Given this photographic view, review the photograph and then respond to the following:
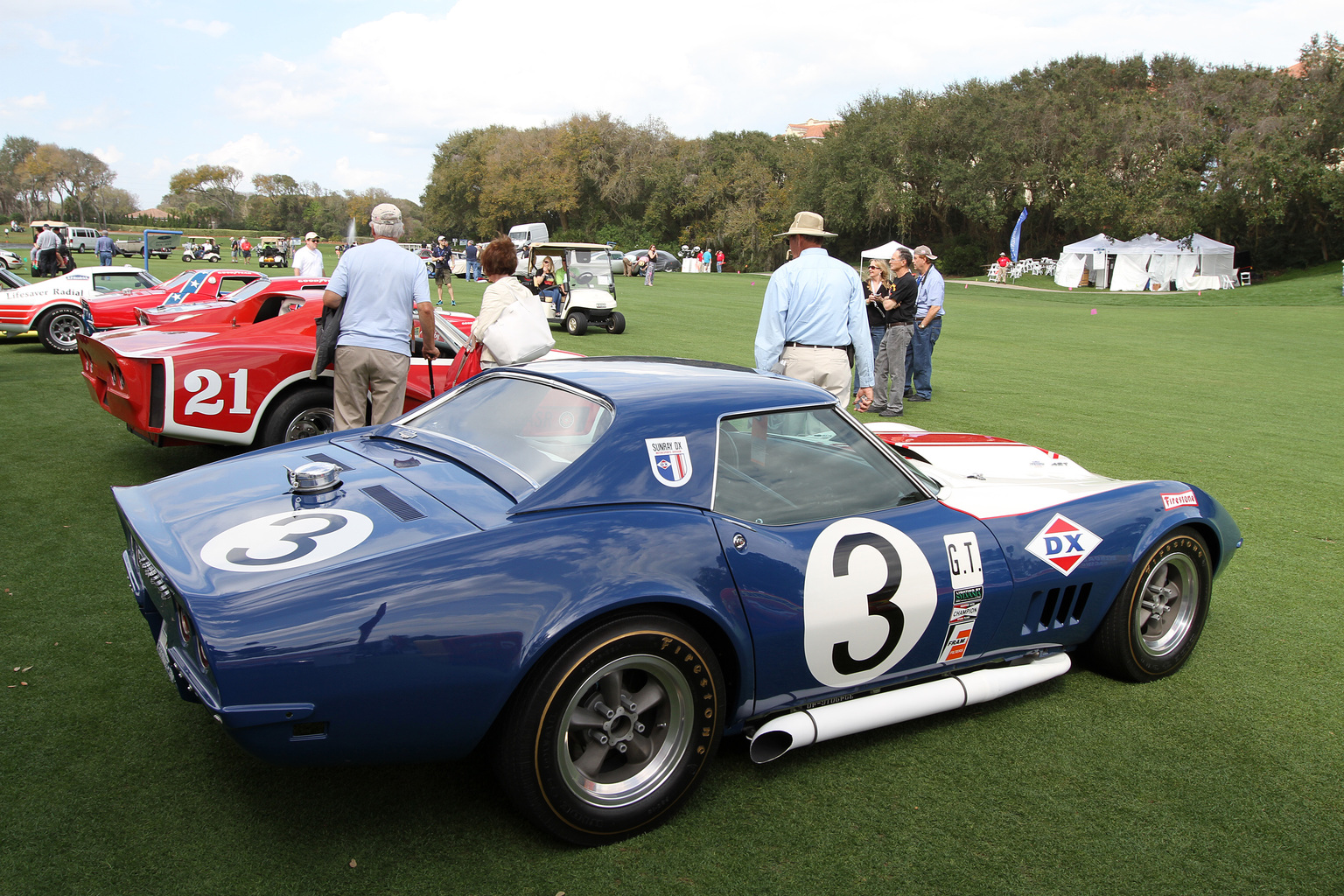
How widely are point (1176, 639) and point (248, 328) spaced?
20.7 feet

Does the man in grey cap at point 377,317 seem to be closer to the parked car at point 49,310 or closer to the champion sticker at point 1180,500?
the champion sticker at point 1180,500

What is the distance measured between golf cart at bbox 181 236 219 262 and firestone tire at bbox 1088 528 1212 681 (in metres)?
54.8

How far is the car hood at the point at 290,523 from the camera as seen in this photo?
85.4 inches

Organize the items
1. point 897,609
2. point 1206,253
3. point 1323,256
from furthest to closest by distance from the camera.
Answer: point 1323,256 < point 1206,253 < point 897,609

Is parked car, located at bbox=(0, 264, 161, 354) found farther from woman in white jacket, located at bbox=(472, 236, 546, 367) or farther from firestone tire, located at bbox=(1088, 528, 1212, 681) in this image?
firestone tire, located at bbox=(1088, 528, 1212, 681)

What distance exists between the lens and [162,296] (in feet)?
42.4

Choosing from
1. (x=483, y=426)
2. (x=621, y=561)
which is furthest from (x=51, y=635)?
(x=621, y=561)

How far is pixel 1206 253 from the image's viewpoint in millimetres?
38438

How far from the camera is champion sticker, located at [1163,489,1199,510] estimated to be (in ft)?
11.8

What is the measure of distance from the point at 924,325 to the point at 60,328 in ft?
39.9

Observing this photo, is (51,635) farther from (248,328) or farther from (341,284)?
(248,328)

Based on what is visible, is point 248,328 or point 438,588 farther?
point 248,328

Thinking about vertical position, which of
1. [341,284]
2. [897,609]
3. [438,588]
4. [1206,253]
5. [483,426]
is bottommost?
[897,609]

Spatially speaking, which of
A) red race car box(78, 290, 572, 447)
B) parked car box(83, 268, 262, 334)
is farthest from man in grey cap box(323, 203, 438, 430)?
parked car box(83, 268, 262, 334)
